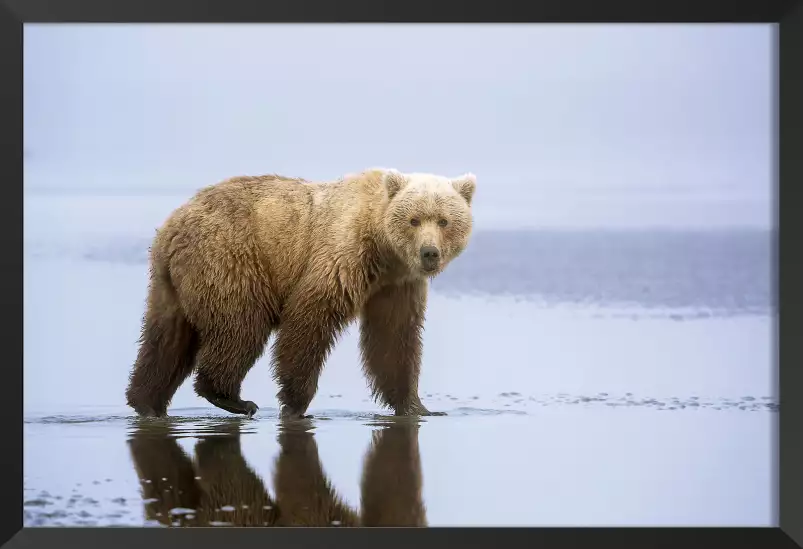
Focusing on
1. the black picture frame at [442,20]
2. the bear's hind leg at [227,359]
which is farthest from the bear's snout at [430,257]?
the black picture frame at [442,20]

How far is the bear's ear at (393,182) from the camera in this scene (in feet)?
31.2

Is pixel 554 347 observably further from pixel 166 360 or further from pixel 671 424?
pixel 166 360

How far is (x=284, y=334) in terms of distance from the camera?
32.0 ft

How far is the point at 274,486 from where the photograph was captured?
7441 mm

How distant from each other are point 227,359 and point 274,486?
251 cm

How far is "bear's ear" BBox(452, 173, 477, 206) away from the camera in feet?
31.5

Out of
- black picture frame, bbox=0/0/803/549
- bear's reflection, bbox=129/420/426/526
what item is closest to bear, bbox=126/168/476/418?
bear's reflection, bbox=129/420/426/526

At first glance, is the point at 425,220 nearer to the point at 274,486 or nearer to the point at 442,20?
the point at 442,20

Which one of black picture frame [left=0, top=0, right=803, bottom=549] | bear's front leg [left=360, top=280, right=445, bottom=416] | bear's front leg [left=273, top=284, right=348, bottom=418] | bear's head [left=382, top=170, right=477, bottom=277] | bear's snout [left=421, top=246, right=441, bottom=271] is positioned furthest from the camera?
bear's front leg [left=360, top=280, right=445, bottom=416]

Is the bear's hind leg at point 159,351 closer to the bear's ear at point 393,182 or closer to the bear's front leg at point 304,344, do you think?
the bear's front leg at point 304,344

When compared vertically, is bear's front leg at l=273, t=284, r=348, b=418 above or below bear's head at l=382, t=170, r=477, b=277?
below

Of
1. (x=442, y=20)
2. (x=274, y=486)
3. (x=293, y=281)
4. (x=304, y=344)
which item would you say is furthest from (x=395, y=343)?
(x=442, y=20)

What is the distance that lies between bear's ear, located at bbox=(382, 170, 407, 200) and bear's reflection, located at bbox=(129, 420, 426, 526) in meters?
1.95

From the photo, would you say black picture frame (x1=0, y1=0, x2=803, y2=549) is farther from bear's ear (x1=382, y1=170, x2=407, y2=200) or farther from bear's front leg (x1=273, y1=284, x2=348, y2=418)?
bear's front leg (x1=273, y1=284, x2=348, y2=418)
